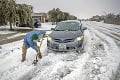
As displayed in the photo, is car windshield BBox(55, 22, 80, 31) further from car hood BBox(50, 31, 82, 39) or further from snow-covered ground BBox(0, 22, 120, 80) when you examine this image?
snow-covered ground BBox(0, 22, 120, 80)

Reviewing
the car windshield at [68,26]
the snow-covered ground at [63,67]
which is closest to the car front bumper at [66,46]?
the snow-covered ground at [63,67]

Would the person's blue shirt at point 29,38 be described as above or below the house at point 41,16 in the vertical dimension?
below

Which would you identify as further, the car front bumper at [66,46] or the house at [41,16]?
the house at [41,16]

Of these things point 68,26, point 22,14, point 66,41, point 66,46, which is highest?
point 22,14

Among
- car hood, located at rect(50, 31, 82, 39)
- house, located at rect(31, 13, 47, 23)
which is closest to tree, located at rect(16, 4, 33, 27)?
car hood, located at rect(50, 31, 82, 39)

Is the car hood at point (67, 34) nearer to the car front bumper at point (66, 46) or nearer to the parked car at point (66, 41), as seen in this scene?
the parked car at point (66, 41)

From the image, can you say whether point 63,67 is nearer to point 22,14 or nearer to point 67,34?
point 67,34

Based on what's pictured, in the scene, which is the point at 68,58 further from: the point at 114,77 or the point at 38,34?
the point at 114,77

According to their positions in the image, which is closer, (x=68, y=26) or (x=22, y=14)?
(x=68, y=26)

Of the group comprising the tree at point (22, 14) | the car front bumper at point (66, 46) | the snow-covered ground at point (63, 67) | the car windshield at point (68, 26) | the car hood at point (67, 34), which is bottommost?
the snow-covered ground at point (63, 67)

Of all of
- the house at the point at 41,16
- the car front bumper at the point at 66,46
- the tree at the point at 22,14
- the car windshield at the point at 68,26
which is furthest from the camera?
the house at the point at 41,16

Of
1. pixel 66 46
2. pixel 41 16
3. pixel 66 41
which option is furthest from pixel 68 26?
pixel 41 16

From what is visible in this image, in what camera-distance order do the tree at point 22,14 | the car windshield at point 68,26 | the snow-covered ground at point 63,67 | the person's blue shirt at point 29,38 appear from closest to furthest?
the snow-covered ground at point 63,67, the person's blue shirt at point 29,38, the car windshield at point 68,26, the tree at point 22,14

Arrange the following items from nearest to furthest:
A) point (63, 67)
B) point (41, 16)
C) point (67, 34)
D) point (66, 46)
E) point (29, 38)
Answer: point (63, 67), point (29, 38), point (66, 46), point (67, 34), point (41, 16)
